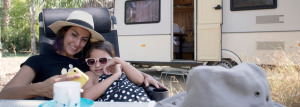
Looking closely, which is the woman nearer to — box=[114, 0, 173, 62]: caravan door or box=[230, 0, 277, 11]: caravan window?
box=[114, 0, 173, 62]: caravan door

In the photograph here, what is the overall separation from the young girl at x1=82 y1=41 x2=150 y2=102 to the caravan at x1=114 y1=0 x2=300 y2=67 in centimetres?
308

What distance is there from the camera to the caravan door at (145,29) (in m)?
5.61

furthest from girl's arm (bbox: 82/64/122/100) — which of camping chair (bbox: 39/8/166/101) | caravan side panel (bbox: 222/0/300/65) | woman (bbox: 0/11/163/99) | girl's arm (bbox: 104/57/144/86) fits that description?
caravan side panel (bbox: 222/0/300/65)

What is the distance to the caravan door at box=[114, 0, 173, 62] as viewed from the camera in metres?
5.61

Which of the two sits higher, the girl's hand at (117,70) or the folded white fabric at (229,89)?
the folded white fabric at (229,89)

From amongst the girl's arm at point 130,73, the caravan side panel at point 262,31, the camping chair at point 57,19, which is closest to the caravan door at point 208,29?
the caravan side panel at point 262,31

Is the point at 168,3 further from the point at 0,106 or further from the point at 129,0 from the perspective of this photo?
the point at 0,106

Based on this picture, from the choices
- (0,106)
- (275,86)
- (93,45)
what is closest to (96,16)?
(93,45)

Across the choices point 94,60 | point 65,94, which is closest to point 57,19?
point 94,60

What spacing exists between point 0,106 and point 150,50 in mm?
4759

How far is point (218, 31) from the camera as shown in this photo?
16.5ft

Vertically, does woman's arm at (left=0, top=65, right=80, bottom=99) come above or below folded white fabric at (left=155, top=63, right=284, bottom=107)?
below

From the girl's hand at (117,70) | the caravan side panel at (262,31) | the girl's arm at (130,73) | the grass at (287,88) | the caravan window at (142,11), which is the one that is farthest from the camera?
the caravan window at (142,11)

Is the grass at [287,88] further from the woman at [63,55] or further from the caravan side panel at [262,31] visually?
the woman at [63,55]
